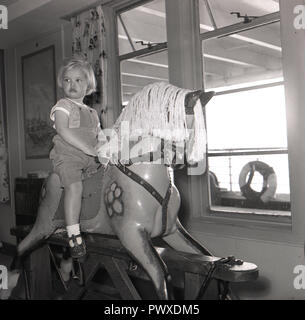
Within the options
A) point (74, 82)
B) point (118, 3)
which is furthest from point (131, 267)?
point (118, 3)

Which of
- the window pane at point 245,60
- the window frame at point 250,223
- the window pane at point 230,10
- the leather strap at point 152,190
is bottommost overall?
the window frame at point 250,223

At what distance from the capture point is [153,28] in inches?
143

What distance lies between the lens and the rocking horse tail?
1.78 m

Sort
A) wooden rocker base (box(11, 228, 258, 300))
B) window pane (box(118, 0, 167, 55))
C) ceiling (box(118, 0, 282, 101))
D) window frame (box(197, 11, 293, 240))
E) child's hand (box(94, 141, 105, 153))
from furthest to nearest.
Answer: window pane (box(118, 0, 167, 55)) → ceiling (box(118, 0, 282, 101)) → window frame (box(197, 11, 293, 240)) → child's hand (box(94, 141, 105, 153)) → wooden rocker base (box(11, 228, 258, 300))

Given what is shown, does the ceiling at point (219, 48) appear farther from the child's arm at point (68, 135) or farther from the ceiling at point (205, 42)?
the child's arm at point (68, 135)

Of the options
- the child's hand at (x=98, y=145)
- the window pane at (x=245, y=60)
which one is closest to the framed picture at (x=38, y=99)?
the window pane at (x=245, y=60)

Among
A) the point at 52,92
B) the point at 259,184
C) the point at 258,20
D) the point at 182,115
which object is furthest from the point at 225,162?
the point at 52,92

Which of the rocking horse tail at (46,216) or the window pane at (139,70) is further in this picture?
the window pane at (139,70)

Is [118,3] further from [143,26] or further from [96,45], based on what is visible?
[96,45]

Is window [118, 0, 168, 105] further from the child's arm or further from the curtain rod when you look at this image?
the child's arm

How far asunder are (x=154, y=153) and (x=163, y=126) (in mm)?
113

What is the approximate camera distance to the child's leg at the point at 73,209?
1.68m

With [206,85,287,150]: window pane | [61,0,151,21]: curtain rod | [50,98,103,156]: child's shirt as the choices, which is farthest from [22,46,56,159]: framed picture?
[50,98,103,156]: child's shirt

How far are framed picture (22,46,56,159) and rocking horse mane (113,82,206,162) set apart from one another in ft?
10.6
